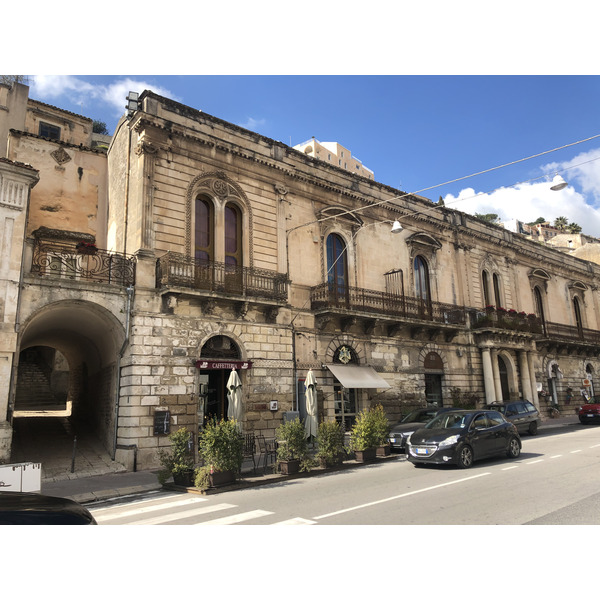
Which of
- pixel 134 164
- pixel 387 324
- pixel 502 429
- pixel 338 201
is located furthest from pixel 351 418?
pixel 134 164

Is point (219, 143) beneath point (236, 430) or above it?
above

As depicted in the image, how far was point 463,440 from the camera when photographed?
12414mm

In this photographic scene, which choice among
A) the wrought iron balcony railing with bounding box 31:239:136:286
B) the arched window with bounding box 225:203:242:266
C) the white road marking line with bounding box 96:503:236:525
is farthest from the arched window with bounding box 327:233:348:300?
the white road marking line with bounding box 96:503:236:525

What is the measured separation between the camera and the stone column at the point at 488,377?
1054 inches

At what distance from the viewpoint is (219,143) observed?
18.5 m

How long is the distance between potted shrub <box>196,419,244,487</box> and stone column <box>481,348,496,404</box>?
19.2 metres

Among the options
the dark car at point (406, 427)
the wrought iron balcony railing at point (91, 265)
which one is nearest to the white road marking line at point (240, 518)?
the dark car at point (406, 427)

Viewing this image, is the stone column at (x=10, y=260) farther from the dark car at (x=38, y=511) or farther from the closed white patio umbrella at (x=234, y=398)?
the dark car at (x=38, y=511)

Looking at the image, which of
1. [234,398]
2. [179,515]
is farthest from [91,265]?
[179,515]

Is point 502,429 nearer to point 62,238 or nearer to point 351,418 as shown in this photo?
point 351,418

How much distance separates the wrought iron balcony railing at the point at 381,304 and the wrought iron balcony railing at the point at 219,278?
67.3 inches

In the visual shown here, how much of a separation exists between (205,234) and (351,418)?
385 inches

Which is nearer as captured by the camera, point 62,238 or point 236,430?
point 236,430

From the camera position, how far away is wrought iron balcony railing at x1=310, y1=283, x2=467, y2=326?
20312 millimetres
